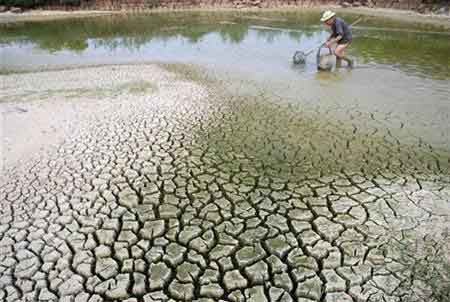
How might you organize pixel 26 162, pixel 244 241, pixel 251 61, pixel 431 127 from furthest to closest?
pixel 251 61, pixel 431 127, pixel 26 162, pixel 244 241

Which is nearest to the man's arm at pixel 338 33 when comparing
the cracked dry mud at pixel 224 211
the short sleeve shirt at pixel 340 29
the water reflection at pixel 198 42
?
the short sleeve shirt at pixel 340 29

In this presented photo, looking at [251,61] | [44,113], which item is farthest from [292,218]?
[251,61]

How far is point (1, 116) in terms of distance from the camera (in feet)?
19.5

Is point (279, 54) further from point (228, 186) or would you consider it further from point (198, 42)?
point (228, 186)

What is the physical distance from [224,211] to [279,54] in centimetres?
830

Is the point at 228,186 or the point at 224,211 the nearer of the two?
the point at 224,211

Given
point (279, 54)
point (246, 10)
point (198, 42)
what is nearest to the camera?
point (279, 54)

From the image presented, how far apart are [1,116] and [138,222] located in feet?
13.9

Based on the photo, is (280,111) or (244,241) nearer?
(244,241)

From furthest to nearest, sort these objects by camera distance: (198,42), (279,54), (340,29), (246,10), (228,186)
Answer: (246,10) < (198,42) < (279,54) < (340,29) < (228,186)

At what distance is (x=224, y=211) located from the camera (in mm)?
3473

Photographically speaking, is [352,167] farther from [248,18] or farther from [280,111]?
[248,18]

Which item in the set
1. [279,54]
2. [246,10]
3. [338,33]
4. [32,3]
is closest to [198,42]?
[279,54]

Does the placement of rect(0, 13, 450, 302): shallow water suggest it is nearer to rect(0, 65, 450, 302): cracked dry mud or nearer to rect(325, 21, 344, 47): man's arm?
rect(0, 65, 450, 302): cracked dry mud
